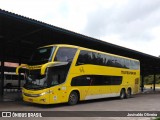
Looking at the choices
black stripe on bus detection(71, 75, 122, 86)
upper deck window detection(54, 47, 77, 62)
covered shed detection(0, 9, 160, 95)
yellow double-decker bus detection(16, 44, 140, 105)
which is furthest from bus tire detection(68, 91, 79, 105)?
covered shed detection(0, 9, 160, 95)

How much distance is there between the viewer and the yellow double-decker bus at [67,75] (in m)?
14.8

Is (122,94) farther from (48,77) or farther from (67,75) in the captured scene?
(48,77)

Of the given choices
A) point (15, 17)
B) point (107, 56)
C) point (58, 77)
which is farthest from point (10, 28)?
point (107, 56)

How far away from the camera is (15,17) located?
582 inches

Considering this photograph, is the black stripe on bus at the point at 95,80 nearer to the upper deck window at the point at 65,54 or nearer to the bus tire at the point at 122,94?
the bus tire at the point at 122,94

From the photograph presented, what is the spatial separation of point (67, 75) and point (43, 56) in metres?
1.76

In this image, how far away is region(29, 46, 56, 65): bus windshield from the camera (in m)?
15.3

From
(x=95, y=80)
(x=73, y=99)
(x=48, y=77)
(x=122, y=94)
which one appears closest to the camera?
(x=48, y=77)

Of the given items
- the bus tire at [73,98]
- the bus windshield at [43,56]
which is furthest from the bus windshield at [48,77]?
the bus tire at [73,98]

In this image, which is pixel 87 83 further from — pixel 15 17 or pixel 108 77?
pixel 15 17

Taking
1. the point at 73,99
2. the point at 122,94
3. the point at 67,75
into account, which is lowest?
the point at 122,94

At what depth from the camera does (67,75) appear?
1602cm

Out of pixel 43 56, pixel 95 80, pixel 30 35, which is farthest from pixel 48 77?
pixel 30 35

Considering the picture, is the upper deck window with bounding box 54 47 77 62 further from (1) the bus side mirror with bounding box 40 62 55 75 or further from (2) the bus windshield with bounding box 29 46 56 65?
(1) the bus side mirror with bounding box 40 62 55 75
